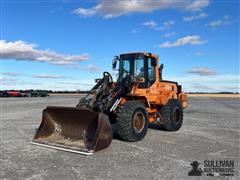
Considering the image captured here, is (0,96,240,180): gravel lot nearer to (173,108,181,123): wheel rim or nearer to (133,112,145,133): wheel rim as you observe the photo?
(133,112,145,133): wheel rim

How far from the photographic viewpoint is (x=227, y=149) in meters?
7.21

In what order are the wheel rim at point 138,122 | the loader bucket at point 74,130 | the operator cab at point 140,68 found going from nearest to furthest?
the loader bucket at point 74,130 < the wheel rim at point 138,122 < the operator cab at point 140,68

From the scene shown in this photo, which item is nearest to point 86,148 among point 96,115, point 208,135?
point 96,115

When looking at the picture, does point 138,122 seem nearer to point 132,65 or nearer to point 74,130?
point 74,130

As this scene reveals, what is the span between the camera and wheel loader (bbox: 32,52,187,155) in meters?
7.12

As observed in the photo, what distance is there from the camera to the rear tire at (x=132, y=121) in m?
7.45

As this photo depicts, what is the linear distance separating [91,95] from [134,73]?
5.61ft

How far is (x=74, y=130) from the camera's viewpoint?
7.67m

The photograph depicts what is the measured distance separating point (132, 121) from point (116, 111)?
0.75 meters

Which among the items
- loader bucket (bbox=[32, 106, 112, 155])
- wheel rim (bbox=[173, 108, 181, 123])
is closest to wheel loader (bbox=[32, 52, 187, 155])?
loader bucket (bbox=[32, 106, 112, 155])

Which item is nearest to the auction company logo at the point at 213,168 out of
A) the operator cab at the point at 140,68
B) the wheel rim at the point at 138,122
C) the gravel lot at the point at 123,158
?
the gravel lot at the point at 123,158

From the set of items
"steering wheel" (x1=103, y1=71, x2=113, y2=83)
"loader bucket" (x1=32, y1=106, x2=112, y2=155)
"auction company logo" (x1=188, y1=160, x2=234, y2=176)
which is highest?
"steering wheel" (x1=103, y1=71, x2=113, y2=83)

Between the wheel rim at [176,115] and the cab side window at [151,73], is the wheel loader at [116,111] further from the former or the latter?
the wheel rim at [176,115]

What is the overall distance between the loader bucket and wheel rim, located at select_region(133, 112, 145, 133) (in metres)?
1.31
